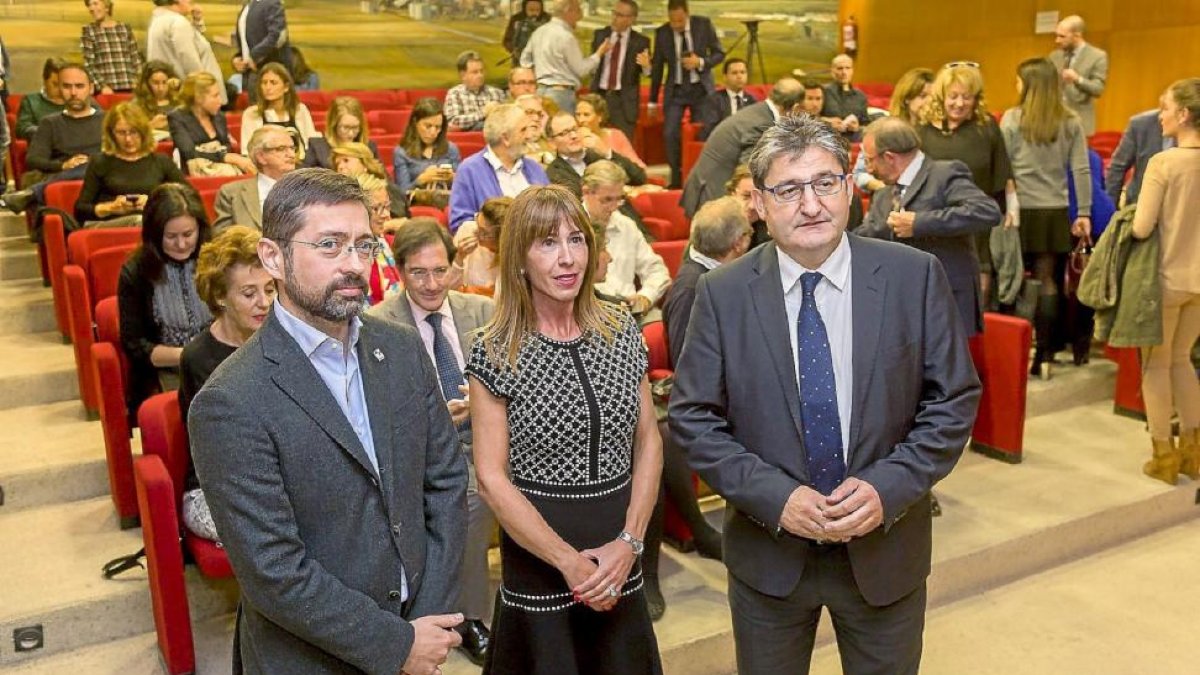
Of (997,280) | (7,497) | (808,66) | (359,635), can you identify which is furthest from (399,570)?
(808,66)

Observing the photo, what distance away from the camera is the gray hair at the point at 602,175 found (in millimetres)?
3828

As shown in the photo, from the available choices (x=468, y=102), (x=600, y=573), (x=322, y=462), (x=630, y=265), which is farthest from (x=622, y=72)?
(x=322, y=462)

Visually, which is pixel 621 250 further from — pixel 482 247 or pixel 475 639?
pixel 475 639

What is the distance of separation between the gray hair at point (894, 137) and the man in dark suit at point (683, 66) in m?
4.26

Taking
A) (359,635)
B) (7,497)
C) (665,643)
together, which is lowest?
(665,643)

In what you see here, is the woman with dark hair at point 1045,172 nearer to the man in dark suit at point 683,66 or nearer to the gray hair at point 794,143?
the gray hair at point 794,143

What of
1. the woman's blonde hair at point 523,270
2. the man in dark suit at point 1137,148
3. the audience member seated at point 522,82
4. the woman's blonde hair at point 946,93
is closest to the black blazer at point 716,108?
the audience member seated at point 522,82

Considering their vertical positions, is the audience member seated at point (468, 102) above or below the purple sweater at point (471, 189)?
above

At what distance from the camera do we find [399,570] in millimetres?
1690

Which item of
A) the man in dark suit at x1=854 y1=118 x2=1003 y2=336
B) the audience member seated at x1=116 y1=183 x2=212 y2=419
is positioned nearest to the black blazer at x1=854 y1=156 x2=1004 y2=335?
the man in dark suit at x1=854 y1=118 x2=1003 y2=336

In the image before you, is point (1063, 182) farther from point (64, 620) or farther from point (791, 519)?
point (64, 620)

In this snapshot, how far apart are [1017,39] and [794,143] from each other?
958 centimetres

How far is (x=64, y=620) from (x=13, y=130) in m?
4.93

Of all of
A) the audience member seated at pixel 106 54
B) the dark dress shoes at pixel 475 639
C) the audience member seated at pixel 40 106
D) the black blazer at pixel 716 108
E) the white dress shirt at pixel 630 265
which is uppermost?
the audience member seated at pixel 106 54
